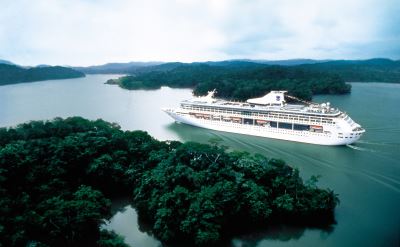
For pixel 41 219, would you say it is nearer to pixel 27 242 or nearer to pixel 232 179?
pixel 27 242

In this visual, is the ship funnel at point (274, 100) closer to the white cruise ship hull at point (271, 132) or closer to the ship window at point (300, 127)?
the white cruise ship hull at point (271, 132)

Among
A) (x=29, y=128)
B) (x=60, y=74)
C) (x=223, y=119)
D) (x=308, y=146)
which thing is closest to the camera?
(x=29, y=128)

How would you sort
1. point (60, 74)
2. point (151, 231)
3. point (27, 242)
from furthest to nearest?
point (60, 74)
point (151, 231)
point (27, 242)

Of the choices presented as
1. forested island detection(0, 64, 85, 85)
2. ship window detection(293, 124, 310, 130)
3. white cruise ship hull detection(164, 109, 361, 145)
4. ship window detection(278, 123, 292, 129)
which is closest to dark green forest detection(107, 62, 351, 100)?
white cruise ship hull detection(164, 109, 361, 145)

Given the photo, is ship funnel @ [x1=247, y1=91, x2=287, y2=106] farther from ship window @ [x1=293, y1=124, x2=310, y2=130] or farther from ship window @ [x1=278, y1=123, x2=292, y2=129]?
ship window @ [x1=293, y1=124, x2=310, y2=130]

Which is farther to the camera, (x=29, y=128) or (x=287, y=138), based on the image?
(x=287, y=138)

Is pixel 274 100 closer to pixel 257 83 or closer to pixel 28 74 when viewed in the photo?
pixel 257 83

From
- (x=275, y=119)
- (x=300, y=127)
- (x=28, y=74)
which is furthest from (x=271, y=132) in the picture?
(x=28, y=74)

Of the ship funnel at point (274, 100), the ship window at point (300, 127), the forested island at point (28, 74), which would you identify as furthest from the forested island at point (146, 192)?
the forested island at point (28, 74)

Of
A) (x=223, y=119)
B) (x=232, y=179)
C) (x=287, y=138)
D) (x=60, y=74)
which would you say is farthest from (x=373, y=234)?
(x=60, y=74)
